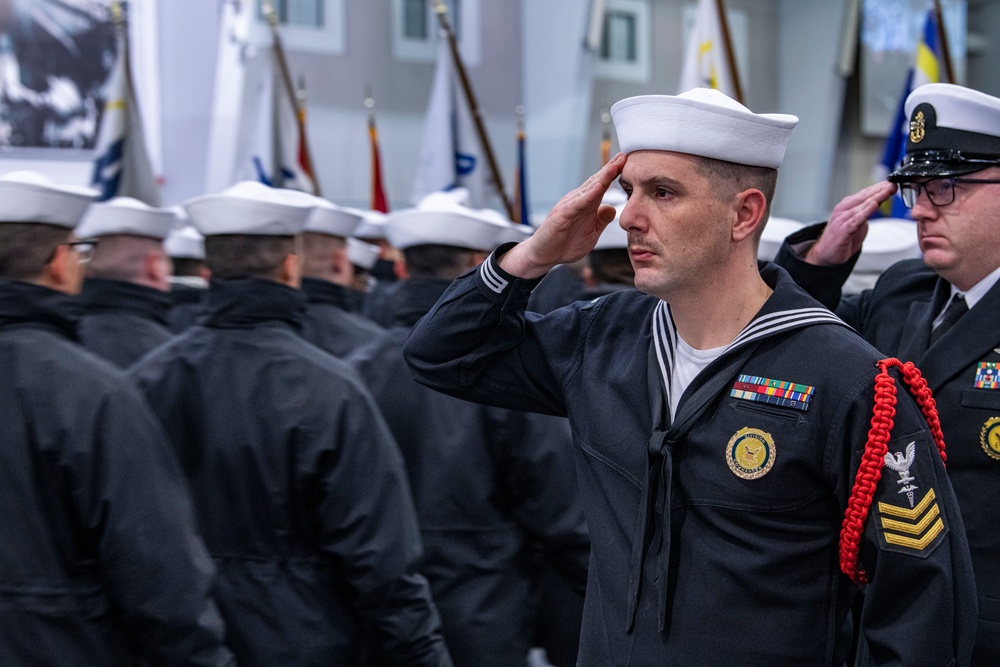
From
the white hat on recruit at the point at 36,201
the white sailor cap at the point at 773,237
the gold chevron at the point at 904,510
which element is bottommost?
the gold chevron at the point at 904,510

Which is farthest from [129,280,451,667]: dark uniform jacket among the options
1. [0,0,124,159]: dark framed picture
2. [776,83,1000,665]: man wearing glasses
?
[0,0,124,159]: dark framed picture

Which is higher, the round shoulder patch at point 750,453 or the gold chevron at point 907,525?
the round shoulder patch at point 750,453

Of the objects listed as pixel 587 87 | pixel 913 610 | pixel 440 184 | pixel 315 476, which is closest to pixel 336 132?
pixel 440 184

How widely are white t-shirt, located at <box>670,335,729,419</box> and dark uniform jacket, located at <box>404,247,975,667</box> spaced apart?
2cm

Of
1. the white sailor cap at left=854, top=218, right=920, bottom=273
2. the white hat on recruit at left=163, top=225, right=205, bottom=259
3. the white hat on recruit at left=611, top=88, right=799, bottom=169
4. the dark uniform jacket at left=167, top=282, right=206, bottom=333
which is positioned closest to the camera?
the white hat on recruit at left=611, top=88, right=799, bottom=169

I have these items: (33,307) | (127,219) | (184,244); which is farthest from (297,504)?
(184,244)

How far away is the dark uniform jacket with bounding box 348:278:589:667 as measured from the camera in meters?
3.36

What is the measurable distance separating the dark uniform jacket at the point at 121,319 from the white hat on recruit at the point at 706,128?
→ 8.80 ft

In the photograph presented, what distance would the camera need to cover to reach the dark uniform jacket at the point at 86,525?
243 cm

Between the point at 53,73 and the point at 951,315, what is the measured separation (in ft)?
25.8

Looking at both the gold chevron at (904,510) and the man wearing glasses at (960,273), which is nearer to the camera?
the gold chevron at (904,510)

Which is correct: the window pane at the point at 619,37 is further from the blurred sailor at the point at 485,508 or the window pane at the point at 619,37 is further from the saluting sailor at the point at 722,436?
the saluting sailor at the point at 722,436

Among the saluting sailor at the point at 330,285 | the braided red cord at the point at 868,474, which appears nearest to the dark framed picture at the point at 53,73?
the saluting sailor at the point at 330,285

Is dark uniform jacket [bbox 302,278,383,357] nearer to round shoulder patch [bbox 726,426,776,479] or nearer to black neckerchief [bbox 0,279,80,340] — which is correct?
black neckerchief [bbox 0,279,80,340]
